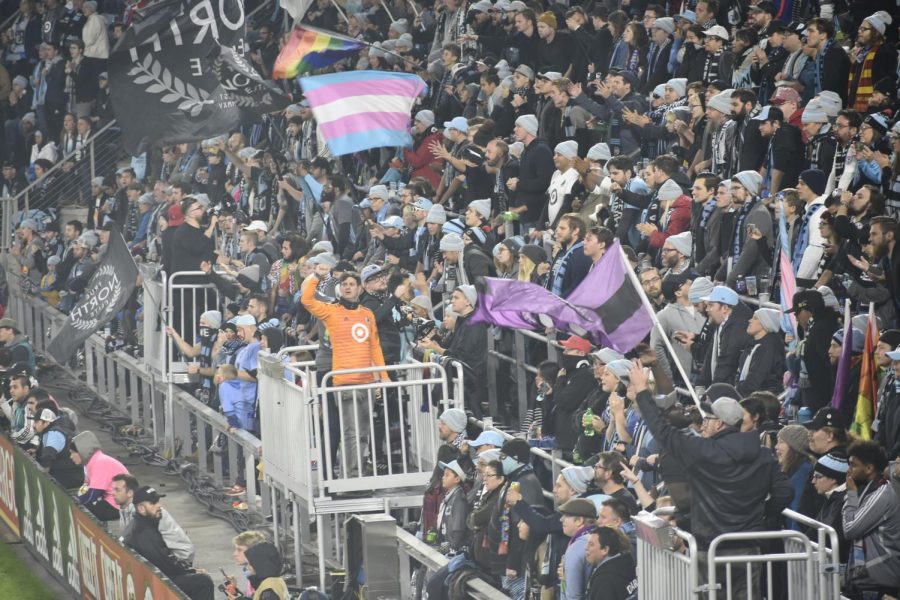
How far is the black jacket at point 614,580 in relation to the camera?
10852 millimetres

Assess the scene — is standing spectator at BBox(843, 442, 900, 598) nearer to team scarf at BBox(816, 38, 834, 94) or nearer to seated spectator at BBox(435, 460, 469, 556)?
seated spectator at BBox(435, 460, 469, 556)

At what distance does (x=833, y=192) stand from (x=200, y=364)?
Answer: 890 centimetres

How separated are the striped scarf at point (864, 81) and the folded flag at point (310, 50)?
9435mm

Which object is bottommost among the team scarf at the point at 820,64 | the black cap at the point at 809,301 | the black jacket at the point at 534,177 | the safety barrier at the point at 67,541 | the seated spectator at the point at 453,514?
the safety barrier at the point at 67,541

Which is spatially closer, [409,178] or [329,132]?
[329,132]

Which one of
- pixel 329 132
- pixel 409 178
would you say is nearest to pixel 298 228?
pixel 409 178

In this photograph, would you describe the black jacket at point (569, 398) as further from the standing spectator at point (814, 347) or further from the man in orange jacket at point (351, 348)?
the man in orange jacket at point (351, 348)

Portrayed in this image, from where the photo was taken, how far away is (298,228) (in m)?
23.0

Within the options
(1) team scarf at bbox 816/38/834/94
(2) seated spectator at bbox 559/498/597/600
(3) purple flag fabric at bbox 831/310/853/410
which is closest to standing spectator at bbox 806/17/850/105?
(1) team scarf at bbox 816/38/834/94

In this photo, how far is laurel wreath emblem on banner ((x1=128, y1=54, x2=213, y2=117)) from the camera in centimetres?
2289

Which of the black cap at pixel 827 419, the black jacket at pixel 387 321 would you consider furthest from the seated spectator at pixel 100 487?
the black cap at pixel 827 419

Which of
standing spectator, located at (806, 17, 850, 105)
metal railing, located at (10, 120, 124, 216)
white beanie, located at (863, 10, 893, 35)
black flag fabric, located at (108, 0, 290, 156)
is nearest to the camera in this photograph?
white beanie, located at (863, 10, 893, 35)

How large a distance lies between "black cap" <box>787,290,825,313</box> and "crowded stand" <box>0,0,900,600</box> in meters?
0.06

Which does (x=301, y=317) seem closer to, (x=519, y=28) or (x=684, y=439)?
(x=519, y=28)
